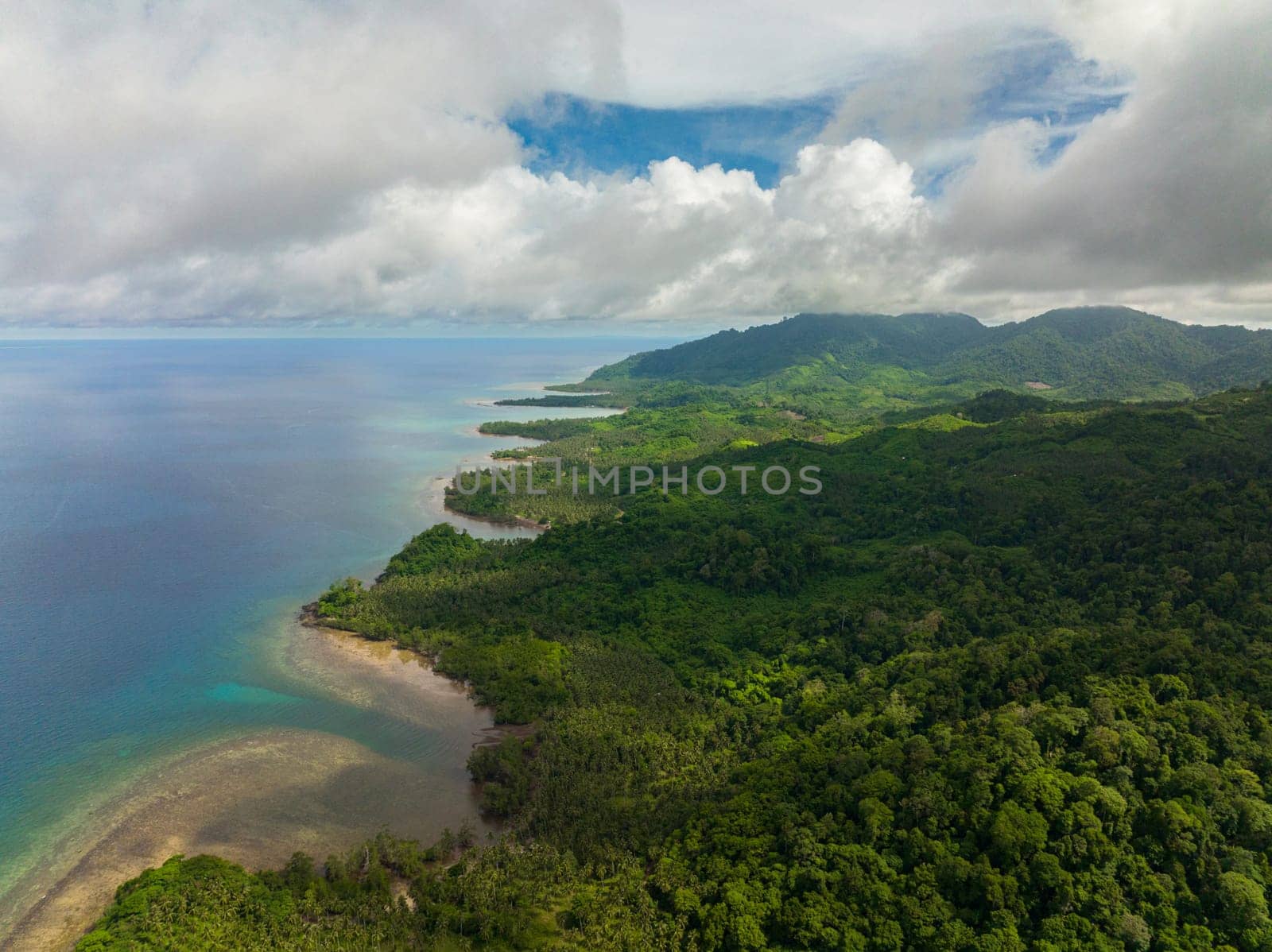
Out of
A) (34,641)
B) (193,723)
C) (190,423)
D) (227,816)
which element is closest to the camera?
(227,816)

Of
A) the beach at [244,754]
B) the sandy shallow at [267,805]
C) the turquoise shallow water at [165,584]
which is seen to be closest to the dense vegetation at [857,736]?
the sandy shallow at [267,805]

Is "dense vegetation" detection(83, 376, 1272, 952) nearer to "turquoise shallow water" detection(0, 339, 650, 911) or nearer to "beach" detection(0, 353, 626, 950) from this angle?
"beach" detection(0, 353, 626, 950)

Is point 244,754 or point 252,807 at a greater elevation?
point 244,754

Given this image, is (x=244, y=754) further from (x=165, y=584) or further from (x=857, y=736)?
(x=857, y=736)

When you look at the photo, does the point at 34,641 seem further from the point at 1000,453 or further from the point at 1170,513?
the point at 1000,453

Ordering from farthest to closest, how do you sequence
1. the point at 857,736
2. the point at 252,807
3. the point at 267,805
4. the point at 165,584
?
the point at 165,584
the point at 267,805
the point at 252,807
the point at 857,736

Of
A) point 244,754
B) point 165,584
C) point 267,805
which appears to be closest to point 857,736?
point 267,805

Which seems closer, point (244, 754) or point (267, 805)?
point (267, 805)

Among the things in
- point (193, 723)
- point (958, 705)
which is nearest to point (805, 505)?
point (958, 705)
